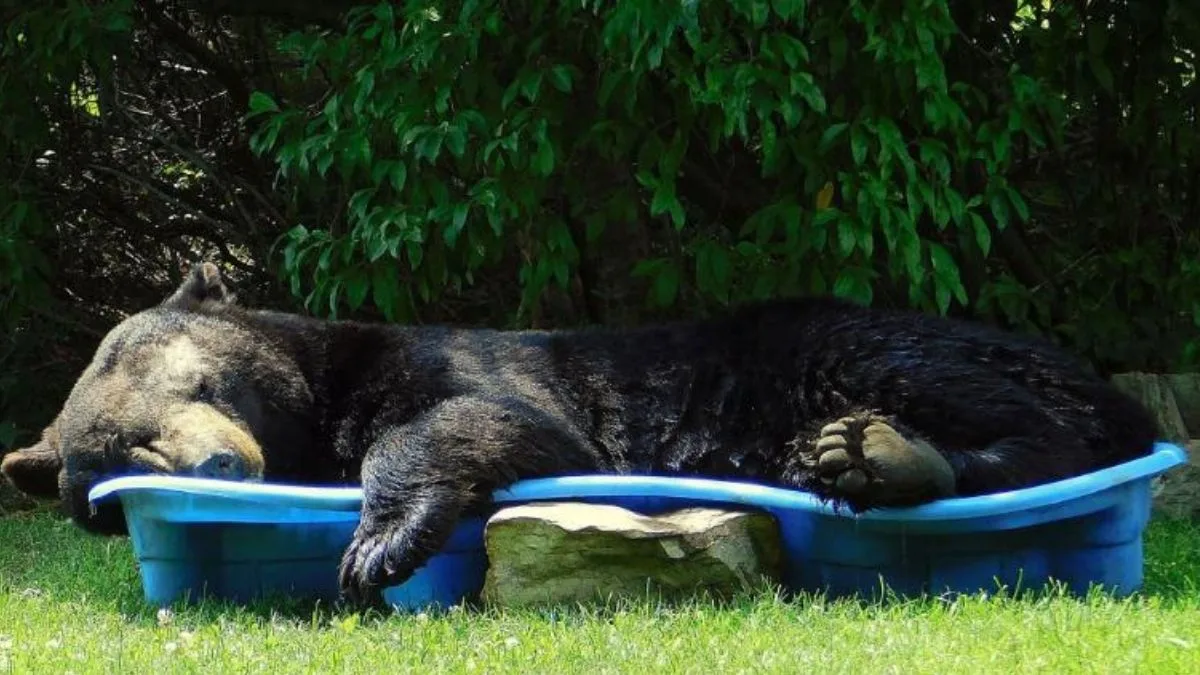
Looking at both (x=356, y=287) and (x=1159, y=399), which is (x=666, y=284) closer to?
(x=356, y=287)

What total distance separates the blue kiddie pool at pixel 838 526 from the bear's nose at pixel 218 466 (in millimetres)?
155

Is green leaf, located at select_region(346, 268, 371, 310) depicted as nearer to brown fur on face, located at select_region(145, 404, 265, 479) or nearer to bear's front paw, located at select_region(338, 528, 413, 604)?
brown fur on face, located at select_region(145, 404, 265, 479)

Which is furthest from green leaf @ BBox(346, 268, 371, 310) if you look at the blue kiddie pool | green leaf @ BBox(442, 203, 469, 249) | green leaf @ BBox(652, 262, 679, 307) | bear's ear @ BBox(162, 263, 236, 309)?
the blue kiddie pool

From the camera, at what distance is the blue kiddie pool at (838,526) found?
164 inches

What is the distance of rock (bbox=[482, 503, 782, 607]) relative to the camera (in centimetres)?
409

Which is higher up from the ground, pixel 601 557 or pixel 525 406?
pixel 525 406

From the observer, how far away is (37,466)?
5.23 m

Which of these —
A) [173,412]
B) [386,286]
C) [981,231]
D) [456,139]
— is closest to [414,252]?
[386,286]

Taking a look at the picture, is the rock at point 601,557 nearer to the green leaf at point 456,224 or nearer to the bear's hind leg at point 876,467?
the bear's hind leg at point 876,467

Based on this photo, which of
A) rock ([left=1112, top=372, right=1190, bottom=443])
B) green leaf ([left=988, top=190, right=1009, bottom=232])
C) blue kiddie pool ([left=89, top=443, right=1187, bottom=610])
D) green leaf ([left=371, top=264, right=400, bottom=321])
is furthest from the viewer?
rock ([left=1112, top=372, right=1190, bottom=443])

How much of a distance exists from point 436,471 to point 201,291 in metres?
1.54

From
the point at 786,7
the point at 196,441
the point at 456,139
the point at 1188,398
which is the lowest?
the point at 1188,398

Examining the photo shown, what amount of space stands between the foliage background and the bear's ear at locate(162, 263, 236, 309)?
65 cm

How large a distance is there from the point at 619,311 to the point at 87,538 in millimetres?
2446
